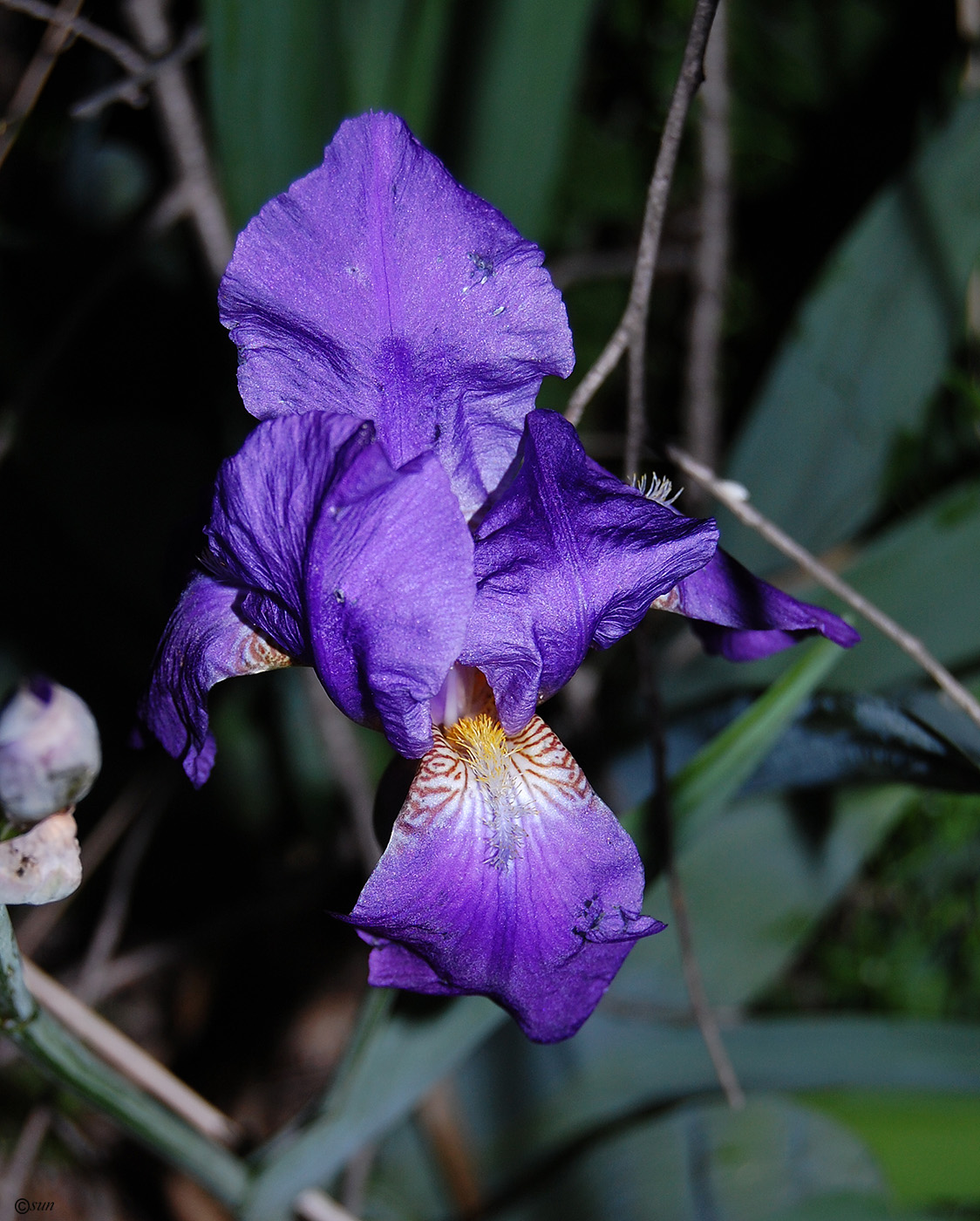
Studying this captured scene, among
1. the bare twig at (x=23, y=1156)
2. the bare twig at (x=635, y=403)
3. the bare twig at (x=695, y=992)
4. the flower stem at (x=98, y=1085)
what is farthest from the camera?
the bare twig at (x=23, y=1156)

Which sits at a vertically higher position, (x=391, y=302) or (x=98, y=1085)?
(x=391, y=302)

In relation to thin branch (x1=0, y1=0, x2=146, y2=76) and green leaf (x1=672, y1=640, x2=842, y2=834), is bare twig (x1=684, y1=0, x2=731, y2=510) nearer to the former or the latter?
thin branch (x1=0, y1=0, x2=146, y2=76)

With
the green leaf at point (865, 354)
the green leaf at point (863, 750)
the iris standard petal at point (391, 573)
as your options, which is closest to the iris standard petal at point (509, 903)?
the iris standard petal at point (391, 573)

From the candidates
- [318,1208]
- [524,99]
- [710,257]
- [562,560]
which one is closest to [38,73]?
[524,99]

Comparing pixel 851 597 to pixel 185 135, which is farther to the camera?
pixel 185 135

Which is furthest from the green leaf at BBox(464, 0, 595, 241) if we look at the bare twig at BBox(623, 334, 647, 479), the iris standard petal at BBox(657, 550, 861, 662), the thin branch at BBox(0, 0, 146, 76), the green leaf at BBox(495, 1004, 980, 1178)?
the green leaf at BBox(495, 1004, 980, 1178)

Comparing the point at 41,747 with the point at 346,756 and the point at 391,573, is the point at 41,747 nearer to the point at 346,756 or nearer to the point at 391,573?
the point at 391,573

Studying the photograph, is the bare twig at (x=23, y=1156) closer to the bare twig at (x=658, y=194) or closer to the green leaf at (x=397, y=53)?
the bare twig at (x=658, y=194)

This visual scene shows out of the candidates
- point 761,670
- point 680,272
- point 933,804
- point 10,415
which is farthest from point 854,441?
point 10,415
